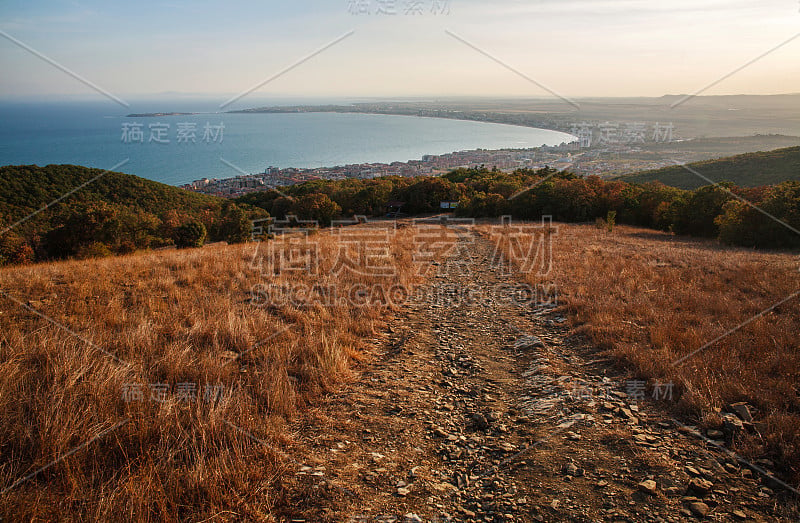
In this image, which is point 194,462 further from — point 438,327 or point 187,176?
point 187,176

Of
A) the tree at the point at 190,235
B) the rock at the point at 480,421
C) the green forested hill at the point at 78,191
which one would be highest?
the green forested hill at the point at 78,191

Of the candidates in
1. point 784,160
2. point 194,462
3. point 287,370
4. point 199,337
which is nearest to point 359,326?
point 287,370

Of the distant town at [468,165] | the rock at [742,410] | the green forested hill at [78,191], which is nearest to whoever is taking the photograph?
the rock at [742,410]

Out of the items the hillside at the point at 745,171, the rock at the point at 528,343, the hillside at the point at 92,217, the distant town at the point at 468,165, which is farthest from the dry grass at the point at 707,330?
the hillside at the point at 745,171

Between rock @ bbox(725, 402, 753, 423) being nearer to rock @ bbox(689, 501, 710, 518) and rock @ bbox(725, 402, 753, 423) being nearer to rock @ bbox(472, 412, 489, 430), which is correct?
rock @ bbox(689, 501, 710, 518)

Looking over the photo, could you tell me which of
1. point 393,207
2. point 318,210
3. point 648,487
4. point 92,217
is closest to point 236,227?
point 92,217

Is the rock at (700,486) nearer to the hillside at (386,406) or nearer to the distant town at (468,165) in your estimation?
the hillside at (386,406)
